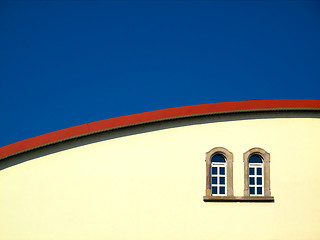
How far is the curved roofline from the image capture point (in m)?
15.9

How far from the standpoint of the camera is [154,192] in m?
15.7

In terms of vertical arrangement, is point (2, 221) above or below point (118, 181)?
below

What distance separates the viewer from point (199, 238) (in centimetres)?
1555

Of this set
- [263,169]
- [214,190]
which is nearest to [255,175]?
[263,169]

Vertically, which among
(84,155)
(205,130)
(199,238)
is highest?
(205,130)

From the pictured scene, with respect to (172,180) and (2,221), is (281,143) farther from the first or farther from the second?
(2,221)

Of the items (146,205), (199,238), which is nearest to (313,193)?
(199,238)

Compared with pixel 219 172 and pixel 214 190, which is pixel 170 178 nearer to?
pixel 214 190

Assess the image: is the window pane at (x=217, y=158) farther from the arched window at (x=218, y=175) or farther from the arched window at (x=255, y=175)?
the arched window at (x=255, y=175)

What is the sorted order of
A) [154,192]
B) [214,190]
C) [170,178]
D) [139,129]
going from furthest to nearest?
1. [139,129]
2. [214,190]
3. [170,178]
4. [154,192]

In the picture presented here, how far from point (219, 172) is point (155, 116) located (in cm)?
284

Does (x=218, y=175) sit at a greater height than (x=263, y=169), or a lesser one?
lesser

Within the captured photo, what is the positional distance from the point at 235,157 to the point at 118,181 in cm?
397

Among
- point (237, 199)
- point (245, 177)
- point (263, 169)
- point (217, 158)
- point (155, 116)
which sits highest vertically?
point (155, 116)
